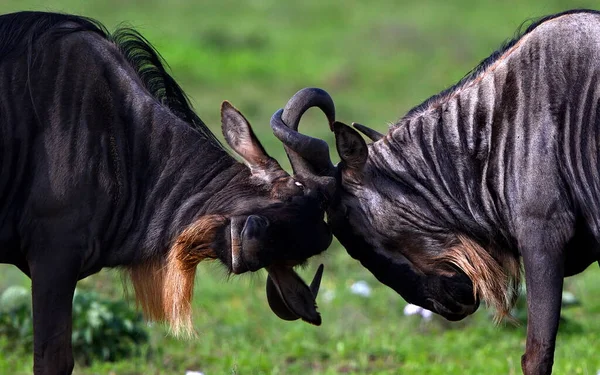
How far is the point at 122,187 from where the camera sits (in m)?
5.54

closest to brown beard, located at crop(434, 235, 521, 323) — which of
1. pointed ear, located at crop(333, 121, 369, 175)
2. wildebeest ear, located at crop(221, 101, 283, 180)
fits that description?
pointed ear, located at crop(333, 121, 369, 175)

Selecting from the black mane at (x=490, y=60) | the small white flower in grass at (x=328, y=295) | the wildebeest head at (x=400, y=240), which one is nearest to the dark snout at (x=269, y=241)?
the wildebeest head at (x=400, y=240)

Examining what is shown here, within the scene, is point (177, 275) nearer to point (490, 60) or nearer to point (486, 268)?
point (486, 268)

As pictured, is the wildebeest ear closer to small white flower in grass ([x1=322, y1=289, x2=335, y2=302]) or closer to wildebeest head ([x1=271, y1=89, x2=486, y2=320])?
wildebeest head ([x1=271, y1=89, x2=486, y2=320])

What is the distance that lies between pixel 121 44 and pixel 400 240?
68.7 inches

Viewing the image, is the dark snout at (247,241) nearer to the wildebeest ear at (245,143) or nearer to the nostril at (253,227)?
the nostril at (253,227)

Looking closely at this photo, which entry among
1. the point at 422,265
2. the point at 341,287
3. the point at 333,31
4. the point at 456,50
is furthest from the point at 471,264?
the point at 333,31

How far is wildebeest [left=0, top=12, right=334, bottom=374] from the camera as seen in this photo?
537 centimetres

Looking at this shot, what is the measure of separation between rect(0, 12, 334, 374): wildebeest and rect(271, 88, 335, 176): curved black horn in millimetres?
50

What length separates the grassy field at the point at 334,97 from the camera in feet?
23.8

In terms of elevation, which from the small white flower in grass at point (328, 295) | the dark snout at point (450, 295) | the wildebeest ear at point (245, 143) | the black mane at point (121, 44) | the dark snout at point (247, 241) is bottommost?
the small white flower in grass at point (328, 295)

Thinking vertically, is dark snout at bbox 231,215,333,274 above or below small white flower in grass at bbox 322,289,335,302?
above

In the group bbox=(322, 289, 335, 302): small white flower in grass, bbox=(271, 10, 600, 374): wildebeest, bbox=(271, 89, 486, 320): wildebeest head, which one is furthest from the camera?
bbox=(322, 289, 335, 302): small white flower in grass

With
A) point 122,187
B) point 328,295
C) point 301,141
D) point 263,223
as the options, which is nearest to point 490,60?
point 301,141
